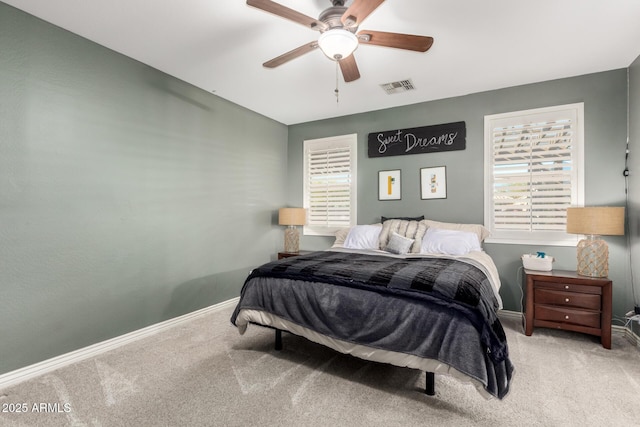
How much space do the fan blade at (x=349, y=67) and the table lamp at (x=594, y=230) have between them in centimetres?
242

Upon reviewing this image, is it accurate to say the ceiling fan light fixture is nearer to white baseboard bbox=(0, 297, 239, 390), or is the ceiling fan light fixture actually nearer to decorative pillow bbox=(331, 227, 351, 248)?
decorative pillow bbox=(331, 227, 351, 248)

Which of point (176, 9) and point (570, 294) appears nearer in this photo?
point (176, 9)

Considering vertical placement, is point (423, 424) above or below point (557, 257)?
A: below

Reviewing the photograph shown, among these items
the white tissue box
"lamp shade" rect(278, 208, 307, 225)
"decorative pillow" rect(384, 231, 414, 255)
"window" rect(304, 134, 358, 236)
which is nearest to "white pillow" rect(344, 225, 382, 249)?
"decorative pillow" rect(384, 231, 414, 255)

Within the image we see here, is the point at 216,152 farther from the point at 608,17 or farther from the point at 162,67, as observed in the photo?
the point at 608,17

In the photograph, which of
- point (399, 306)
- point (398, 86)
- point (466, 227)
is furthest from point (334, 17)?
point (466, 227)

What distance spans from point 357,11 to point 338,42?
208mm

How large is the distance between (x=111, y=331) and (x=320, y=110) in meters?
3.59

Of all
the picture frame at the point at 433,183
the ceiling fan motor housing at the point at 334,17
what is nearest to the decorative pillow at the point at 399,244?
the picture frame at the point at 433,183

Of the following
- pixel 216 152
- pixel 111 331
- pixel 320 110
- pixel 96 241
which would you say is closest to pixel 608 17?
pixel 320 110

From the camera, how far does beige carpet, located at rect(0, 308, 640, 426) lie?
5.75ft

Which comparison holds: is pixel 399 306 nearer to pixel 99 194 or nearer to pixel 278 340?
pixel 278 340

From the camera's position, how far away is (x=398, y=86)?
3.57 m

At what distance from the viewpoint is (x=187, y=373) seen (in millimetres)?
2250
